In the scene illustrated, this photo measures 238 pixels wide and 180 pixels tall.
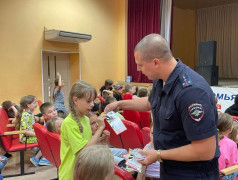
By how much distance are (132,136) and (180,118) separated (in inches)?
62.6

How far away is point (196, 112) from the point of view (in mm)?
1115

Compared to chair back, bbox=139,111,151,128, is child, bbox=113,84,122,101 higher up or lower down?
higher up

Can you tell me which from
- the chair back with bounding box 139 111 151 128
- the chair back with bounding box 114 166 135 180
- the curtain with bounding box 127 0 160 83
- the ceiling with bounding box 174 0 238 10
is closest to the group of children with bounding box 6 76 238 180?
the chair back with bounding box 114 166 135 180

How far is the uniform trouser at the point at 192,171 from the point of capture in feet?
4.12

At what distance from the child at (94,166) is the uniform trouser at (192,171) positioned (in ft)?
1.40

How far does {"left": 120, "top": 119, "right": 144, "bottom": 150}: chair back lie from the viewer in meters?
2.65

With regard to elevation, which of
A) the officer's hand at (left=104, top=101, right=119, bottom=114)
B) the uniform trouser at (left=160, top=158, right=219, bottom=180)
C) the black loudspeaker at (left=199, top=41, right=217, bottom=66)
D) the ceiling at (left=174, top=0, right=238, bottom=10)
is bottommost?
the uniform trouser at (left=160, top=158, right=219, bottom=180)

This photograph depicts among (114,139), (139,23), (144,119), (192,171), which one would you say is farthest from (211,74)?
(192,171)

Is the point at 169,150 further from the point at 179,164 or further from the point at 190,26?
the point at 190,26

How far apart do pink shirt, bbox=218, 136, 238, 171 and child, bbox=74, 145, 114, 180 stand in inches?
55.4

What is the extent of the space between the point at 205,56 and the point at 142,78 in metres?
2.50

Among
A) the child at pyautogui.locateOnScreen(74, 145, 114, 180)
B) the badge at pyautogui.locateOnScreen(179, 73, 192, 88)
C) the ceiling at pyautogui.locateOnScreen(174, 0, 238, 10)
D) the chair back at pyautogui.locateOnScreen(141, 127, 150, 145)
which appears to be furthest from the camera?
the ceiling at pyautogui.locateOnScreen(174, 0, 238, 10)

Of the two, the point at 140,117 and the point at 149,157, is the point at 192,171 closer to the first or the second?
the point at 149,157

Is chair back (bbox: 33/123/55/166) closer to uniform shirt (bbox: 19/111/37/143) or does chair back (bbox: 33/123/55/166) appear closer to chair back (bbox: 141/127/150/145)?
uniform shirt (bbox: 19/111/37/143)
